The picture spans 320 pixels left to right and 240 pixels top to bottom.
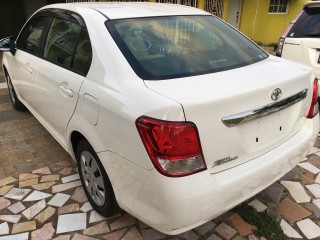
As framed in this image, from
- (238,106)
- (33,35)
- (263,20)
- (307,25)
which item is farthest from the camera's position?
(263,20)

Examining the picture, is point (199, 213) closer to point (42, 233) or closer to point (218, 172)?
point (218, 172)

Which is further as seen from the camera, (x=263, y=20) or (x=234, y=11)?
(x=234, y=11)

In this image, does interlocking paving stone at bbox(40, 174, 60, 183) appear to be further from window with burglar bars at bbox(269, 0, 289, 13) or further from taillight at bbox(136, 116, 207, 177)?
window with burglar bars at bbox(269, 0, 289, 13)

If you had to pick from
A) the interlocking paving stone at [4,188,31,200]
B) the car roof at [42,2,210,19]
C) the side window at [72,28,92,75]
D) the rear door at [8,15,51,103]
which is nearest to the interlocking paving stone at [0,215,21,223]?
the interlocking paving stone at [4,188,31,200]

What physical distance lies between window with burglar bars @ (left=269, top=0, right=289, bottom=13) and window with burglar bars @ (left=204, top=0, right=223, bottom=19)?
6.93 ft

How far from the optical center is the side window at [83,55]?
7.78 feet

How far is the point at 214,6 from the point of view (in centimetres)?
1398

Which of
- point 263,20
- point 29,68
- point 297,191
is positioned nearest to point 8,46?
point 29,68

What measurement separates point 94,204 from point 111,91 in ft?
3.62

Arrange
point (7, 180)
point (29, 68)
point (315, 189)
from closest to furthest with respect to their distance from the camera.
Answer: point (315, 189)
point (7, 180)
point (29, 68)

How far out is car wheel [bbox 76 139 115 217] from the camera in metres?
2.32

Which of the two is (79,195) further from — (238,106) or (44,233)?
(238,106)

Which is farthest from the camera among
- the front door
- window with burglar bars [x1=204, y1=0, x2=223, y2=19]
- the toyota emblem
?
the front door

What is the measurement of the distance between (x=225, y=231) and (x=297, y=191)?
36.3 inches
